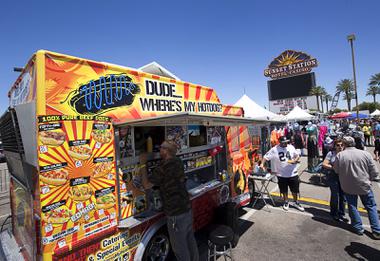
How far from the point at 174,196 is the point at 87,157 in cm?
118

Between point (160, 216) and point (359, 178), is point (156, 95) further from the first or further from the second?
point (359, 178)

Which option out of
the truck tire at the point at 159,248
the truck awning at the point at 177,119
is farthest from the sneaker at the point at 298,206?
the truck tire at the point at 159,248

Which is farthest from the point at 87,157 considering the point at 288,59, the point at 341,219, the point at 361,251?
the point at 288,59

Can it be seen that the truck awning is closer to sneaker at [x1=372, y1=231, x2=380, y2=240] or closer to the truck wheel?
the truck wheel

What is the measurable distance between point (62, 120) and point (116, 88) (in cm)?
80

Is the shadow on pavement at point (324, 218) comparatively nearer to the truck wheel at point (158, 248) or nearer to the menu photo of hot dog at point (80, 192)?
the truck wheel at point (158, 248)

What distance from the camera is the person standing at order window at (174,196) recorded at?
2801 mm

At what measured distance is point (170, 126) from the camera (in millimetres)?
3674

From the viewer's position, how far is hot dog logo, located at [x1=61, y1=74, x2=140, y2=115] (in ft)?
7.86

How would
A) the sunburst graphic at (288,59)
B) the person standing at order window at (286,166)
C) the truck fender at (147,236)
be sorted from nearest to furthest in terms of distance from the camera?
the truck fender at (147,236)
the person standing at order window at (286,166)
the sunburst graphic at (288,59)

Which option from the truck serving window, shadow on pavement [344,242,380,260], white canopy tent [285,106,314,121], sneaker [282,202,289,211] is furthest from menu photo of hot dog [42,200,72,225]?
white canopy tent [285,106,314,121]

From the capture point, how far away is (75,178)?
2314 mm

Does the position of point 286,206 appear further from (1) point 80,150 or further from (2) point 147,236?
(1) point 80,150

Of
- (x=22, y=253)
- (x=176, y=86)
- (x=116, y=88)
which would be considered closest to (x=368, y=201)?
(x=176, y=86)
